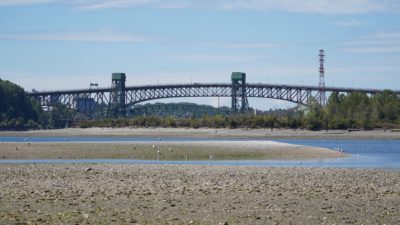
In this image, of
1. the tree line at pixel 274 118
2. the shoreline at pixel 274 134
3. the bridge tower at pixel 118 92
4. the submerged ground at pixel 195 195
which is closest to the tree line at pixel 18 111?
the tree line at pixel 274 118

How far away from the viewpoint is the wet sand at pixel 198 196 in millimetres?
21656

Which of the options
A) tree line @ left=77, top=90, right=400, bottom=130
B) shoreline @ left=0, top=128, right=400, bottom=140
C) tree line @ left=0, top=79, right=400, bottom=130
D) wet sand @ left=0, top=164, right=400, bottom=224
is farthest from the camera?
tree line @ left=0, top=79, right=400, bottom=130

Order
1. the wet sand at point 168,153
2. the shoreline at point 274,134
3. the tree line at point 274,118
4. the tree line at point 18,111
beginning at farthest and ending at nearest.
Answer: the tree line at point 18,111 < the tree line at point 274,118 < the shoreline at point 274,134 < the wet sand at point 168,153

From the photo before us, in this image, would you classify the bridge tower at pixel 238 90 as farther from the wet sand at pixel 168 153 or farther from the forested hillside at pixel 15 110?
the wet sand at pixel 168 153

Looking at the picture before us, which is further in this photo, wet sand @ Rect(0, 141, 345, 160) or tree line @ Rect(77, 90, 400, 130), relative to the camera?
tree line @ Rect(77, 90, 400, 130)

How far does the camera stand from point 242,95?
19762 cm

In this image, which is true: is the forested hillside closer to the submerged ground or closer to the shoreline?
the shoreline

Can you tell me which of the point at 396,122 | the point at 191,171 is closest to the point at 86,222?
the point at 191,171

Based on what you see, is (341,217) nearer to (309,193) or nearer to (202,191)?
(309,193)

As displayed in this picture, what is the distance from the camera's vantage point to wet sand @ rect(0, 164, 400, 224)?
71.1 feet

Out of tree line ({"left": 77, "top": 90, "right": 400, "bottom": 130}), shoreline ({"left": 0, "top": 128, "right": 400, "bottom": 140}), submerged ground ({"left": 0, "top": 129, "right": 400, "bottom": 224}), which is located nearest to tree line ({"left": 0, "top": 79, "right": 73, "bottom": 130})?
tree line ({"left": 77, "top": 90, "right": 400, "bottom": 130})

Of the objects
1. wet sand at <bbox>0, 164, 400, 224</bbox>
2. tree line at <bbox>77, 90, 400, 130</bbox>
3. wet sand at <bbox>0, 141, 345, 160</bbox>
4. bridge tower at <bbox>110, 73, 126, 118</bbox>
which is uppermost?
bridge tower at <bbox>110, 73, 126, 118</bbox>

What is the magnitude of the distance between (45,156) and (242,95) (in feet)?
476

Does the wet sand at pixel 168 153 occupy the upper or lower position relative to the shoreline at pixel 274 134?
lower
